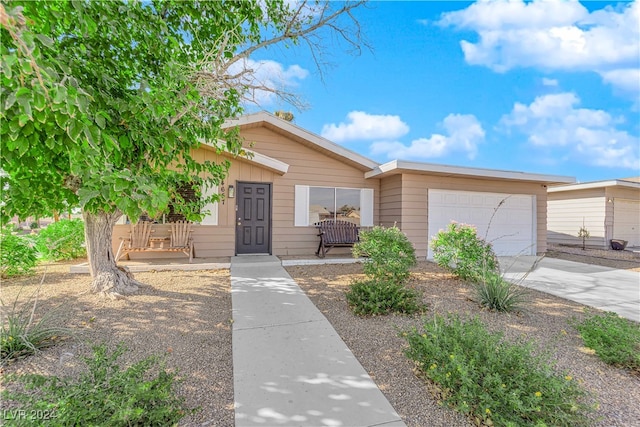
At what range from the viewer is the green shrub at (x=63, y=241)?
6.57 metres

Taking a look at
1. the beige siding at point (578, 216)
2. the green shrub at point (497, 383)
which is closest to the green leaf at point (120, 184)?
the green shrub at point (497, 383)

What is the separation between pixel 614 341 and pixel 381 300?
223cm

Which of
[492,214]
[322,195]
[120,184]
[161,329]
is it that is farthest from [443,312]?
[492,214]

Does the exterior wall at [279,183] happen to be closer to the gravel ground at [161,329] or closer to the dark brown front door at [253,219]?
the dark brown front door at [253,219]

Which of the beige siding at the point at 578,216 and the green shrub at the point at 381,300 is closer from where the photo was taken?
the green shrub at the point at 381,300

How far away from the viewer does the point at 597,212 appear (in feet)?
35.5

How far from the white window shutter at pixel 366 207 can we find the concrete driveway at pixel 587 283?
12.3ft

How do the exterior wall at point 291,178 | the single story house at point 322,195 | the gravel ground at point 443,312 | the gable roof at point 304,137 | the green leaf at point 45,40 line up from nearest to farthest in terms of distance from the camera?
1. the green leaf at point 45,40
2. the gravel ground at point 443,312
3. the single story house at point 322,195
4. the gable roof at point 304,137
5. the exterior wall at point 291,178

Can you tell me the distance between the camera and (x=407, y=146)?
18.3 meters

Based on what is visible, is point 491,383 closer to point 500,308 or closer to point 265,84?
point 500,308

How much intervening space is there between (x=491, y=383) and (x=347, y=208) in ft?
21.7

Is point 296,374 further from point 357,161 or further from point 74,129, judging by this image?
point 357,161

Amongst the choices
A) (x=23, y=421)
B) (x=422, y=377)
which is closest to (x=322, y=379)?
(x=422, y=377)

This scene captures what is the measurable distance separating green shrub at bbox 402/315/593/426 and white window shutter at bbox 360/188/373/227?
6.20m
